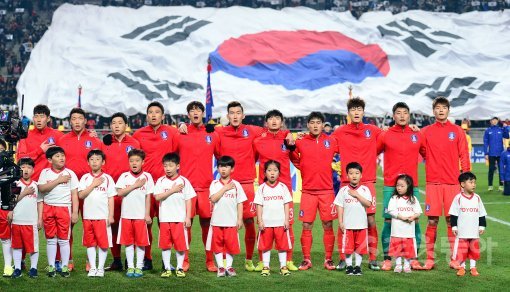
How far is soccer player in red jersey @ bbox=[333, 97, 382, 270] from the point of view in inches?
470

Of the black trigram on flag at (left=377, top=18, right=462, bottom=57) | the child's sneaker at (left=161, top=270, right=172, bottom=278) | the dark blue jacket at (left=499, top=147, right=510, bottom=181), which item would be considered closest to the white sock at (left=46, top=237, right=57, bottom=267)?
the child's sneaker at (left=161, top=270, right=172, bottom=278)

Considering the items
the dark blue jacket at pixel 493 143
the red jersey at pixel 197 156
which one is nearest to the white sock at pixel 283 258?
the red jersey at pixel 197 156

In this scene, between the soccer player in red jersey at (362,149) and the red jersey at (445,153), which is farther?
the red jersey at (445,153)

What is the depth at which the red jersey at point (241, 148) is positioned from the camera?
1199cm

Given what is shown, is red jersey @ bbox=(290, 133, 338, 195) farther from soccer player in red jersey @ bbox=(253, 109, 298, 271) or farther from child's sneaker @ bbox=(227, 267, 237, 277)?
child's sneaker @ bbox=(227, 267, 237, 277)

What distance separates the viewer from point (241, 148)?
1202 cm

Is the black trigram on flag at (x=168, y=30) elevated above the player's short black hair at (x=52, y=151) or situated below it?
above

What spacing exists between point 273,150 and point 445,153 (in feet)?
7.35

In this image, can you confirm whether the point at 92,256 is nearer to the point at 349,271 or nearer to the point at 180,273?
the point at 180,273

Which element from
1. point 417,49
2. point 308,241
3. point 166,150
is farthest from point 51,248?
point 417,49

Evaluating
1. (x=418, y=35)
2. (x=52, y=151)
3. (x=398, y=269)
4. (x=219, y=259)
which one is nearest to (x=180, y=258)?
(x=219, y=259)

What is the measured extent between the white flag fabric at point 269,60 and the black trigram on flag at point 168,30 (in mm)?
46

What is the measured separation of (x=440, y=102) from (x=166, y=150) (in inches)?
142

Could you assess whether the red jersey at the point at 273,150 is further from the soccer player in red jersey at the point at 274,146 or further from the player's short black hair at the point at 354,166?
the player's short black hair at the point at 354,166
